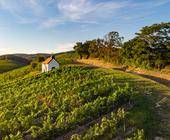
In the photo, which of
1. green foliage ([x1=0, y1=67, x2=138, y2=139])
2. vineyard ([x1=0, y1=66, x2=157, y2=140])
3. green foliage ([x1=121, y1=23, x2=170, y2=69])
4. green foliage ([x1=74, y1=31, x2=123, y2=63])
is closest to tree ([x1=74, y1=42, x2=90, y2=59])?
green foliage ([x1=74, y1=31, x2=123, y2=63])

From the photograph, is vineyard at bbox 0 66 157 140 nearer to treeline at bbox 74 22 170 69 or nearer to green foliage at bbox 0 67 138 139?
green foliage at bbox 0 67 138 139

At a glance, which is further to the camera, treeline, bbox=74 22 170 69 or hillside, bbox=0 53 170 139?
treeline, bbox=74 22 170 69

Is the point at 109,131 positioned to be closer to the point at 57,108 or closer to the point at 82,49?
the point at 57,108

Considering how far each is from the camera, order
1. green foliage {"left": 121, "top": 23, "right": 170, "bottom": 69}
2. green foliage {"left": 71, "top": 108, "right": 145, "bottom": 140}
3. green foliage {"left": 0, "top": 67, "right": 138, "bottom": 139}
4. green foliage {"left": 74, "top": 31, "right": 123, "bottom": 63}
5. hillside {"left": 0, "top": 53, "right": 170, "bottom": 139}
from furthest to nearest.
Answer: green foliage {"left": 74, "top": 31, "right": 123, "bottom": 63}
green foliage {"left": 121, "top": 23, "right": 170, "bottom": 69}
green foliage {"left": 0, "top": 67, "right": 138, "bottom": 139}
hillside {"left": 0, "top": 53, "right": 170, "bottom": 139}
green foliage {"left": 71, "top": 108, "right": 145, "bottom": 140}

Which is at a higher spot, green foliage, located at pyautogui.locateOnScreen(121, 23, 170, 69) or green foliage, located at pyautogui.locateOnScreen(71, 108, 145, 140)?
green foliage, located at pyautogui.locateOnScreen(121, 23, 170, 69)

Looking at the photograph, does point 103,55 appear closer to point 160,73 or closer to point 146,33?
point 146,33

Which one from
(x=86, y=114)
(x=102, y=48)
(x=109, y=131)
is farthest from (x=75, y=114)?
(x=102, y=48)

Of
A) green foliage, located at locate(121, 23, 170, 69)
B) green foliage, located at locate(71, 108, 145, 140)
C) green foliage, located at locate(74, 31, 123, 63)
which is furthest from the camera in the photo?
green foliage, located at locate(74, 31, 123, 63)

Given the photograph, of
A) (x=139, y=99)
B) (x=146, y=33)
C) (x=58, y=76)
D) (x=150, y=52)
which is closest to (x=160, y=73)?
(x=150, y=52)

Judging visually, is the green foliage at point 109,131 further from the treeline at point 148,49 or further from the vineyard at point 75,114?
the treeline at point 148,49

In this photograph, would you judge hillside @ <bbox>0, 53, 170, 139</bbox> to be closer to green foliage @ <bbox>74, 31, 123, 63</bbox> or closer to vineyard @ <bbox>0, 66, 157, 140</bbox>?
vineyard @ <bbox>0, 66, 157, 140</bbox>

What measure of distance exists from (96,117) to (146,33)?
3954 cm

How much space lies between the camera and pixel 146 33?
64.9 m

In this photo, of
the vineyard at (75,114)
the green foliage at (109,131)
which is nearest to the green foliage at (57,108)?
the vineyard at (75,114)
